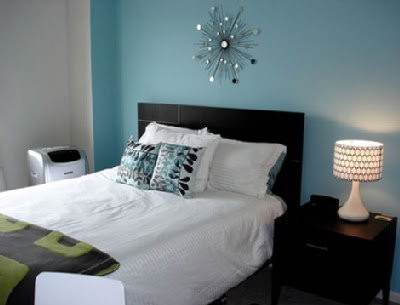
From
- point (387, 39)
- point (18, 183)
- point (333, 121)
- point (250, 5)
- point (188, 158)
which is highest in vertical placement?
point (250, 5)

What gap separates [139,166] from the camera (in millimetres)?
2920

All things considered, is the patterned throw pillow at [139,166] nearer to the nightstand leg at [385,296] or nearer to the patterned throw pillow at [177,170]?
the patterned throw pillow at [177,170]

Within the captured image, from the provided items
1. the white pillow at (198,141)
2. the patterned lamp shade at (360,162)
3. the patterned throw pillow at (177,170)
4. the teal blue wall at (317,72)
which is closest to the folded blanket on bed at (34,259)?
the patterned throw pillow at (177,170)

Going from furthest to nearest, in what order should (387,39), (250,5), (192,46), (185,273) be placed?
(192,46) → (250,5) → (387,39) → (185,273)

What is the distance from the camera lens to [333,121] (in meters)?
2.80

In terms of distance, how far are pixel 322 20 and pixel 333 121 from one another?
0.66m

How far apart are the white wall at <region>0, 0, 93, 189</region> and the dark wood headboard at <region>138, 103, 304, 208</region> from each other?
4.14 feet

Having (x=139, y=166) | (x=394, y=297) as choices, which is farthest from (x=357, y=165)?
(x=139, y=166)

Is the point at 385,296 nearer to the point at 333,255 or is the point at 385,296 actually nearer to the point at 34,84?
the point at 333,255

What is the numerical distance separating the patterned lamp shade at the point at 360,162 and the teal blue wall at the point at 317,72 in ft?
0.92

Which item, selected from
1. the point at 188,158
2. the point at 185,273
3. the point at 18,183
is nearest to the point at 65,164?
the point at 18,183

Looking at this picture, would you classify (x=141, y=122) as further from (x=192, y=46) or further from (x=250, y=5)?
(x=250, y=5)

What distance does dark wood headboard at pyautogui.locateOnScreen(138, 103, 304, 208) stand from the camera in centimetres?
289

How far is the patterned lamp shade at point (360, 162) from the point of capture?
2.37 m
